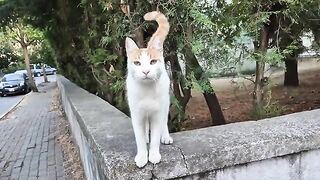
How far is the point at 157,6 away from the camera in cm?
429

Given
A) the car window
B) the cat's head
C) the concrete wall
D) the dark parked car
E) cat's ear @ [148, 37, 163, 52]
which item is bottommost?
the dark parked car

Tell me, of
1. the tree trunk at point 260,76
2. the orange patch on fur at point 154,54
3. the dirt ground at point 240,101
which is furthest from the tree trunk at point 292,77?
the orange patch on fur at point 154,54

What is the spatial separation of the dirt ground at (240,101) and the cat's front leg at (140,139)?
8.84ft

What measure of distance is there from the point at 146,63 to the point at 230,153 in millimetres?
972

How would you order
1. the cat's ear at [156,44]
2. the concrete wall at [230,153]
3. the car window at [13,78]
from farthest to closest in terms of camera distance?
the car window at [13,78] < the concrete wall at [230,153] < the cat's ear at [156,44]

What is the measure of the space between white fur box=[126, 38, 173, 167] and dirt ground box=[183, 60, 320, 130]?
2664 mm

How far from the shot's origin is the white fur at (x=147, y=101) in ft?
7.30

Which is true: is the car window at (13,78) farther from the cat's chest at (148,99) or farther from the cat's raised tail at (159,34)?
the cat's chest at (148,99)

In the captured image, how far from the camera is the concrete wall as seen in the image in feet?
8.40

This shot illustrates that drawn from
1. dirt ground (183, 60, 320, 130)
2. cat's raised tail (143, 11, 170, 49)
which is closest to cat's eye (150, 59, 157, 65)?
cat's raised tail (143, 11, 170, 49)

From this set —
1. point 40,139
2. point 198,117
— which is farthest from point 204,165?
point 40,139

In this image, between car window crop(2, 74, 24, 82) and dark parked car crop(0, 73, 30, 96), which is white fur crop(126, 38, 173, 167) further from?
car window crop(2, 74, 24, 82)

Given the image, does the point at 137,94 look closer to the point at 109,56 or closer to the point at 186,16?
the point at 186,16

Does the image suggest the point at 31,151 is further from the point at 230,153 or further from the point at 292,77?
the point at 292,77
